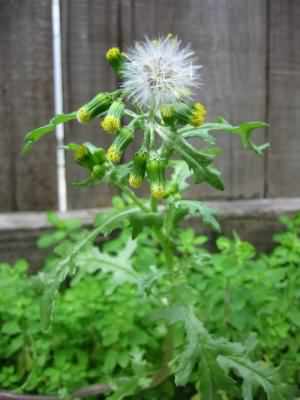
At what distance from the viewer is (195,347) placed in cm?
119

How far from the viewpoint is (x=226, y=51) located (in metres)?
2.12

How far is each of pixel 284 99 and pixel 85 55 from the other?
88 cm

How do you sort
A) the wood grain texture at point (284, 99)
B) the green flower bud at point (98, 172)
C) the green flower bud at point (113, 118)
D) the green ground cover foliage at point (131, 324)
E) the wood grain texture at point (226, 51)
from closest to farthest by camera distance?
the green flower bud at point (113, 118), the green flower bud at point (98, 172), the green ground cover foliage at point (131, 324), the wood grain texture at point (226, 51), the wood grain texture at point (284, 99)

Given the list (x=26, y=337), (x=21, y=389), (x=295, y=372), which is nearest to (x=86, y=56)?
(x=26, y=337)

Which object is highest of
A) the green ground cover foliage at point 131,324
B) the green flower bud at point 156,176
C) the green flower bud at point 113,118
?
the green flower bud at point 113,118

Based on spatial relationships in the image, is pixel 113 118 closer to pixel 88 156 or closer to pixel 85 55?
pixel 88 156

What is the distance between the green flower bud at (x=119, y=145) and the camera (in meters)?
1.11

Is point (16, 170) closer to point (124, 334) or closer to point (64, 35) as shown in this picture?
point (64, 35)

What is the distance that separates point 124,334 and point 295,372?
19.8 inches

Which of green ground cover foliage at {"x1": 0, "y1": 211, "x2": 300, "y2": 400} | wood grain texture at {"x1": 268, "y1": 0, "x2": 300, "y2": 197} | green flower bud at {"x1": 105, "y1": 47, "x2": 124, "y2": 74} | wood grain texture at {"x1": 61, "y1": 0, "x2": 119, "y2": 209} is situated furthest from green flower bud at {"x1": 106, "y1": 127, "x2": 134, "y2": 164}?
wood grain texture at {"x1": 268, "y1": 0, "x2": 300, "y2": 197}

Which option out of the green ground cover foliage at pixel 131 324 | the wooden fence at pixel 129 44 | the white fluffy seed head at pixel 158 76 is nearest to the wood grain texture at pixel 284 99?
Answer: the wooden fence at pixel 129 44

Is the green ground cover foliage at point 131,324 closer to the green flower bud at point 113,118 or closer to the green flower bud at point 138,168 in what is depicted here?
the green flower bud at point 138,168

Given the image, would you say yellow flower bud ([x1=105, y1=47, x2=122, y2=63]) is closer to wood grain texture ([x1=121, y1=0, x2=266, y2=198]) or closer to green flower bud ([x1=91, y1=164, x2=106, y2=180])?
green flower bud ([x1=91, y1=164, x2=106, y2=180])

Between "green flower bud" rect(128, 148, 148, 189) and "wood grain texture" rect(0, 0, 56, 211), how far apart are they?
0.97m
